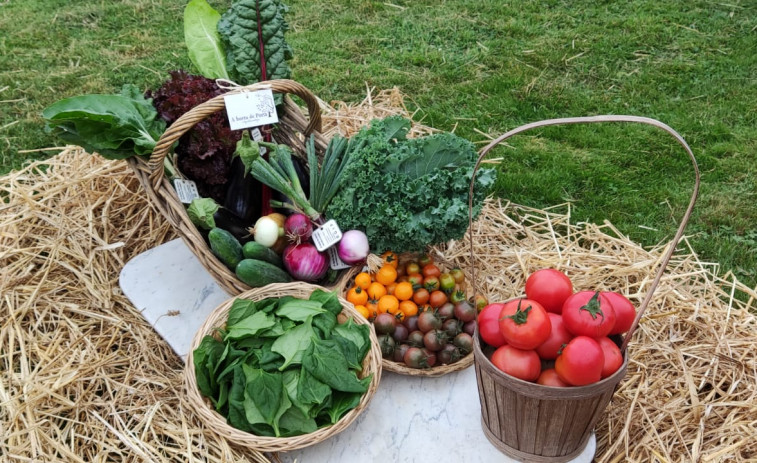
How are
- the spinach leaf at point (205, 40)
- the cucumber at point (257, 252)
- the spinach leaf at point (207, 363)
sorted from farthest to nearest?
the spinach leaf at point (205, 40) < the cucumber at point (257, 252) < the spinach leaf at point (207, 363)

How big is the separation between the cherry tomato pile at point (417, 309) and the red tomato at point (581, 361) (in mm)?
614

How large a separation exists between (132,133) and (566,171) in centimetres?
287

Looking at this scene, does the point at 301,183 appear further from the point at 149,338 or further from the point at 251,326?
the point at 149,338

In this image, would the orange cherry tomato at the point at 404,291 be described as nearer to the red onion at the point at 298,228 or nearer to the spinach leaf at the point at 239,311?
the red onion at the point at 298,228

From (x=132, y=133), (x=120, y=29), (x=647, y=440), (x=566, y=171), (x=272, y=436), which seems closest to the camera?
(x=272, y=436)

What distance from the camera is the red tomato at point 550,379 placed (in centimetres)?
189

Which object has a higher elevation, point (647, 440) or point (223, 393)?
point (223, 393)

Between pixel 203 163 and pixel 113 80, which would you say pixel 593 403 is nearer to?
pixel 203 163

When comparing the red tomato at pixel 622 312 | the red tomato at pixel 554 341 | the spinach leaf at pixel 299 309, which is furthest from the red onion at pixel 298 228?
the red tomato at pixel 622 312

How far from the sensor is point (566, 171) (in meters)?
4.23

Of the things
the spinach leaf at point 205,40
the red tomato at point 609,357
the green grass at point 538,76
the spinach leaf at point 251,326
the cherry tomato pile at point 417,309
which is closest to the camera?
the red tomato at point 609,357

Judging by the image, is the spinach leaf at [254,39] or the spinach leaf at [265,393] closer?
the spinach leaf at [265,393]

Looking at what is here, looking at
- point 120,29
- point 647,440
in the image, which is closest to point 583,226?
point 647,440

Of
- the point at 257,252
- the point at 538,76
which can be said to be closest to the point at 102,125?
the point at 257,252
